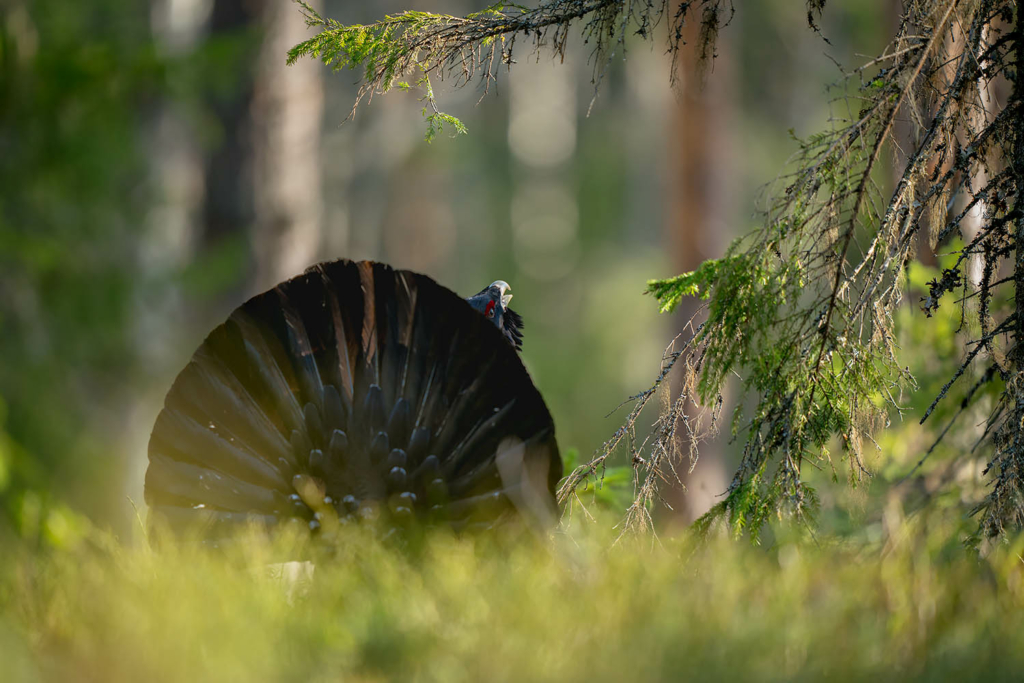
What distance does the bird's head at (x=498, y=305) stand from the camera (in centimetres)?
354

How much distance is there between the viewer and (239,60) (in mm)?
8945

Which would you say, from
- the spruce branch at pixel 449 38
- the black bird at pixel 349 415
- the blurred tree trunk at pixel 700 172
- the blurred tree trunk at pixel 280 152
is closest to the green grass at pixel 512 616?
the black bird at pixel 349 415

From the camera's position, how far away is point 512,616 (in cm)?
224

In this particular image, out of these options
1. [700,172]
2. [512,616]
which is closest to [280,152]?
[700,172]

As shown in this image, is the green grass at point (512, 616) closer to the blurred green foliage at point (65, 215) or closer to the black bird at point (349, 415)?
the black bird at point (349, 415)

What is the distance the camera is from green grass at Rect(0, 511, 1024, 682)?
2102mm

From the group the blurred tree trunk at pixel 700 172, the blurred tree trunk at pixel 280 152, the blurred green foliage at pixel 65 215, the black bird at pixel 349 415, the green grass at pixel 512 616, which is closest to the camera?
the green grass at pixel 512 616

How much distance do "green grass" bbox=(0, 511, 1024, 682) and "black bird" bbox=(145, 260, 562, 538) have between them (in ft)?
0.91

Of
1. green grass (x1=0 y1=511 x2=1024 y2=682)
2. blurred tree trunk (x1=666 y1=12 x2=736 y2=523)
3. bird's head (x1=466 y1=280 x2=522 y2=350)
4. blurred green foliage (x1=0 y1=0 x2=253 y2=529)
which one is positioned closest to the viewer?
green grass (x1=0 y1=511 x2=1024 y2=682)

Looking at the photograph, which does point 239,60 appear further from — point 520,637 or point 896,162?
point 520,637

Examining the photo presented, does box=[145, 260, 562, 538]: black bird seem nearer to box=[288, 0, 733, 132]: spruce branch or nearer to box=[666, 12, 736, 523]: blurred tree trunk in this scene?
box=[288, 0, 733, 132]: spruce branch

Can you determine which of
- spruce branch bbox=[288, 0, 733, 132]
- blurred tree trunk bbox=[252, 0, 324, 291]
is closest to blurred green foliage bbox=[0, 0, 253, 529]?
blurred tree trunk bbox=[252, 0, 324, 291]

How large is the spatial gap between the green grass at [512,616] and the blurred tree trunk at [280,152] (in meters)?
6.69

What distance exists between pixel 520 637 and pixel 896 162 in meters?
2.55
